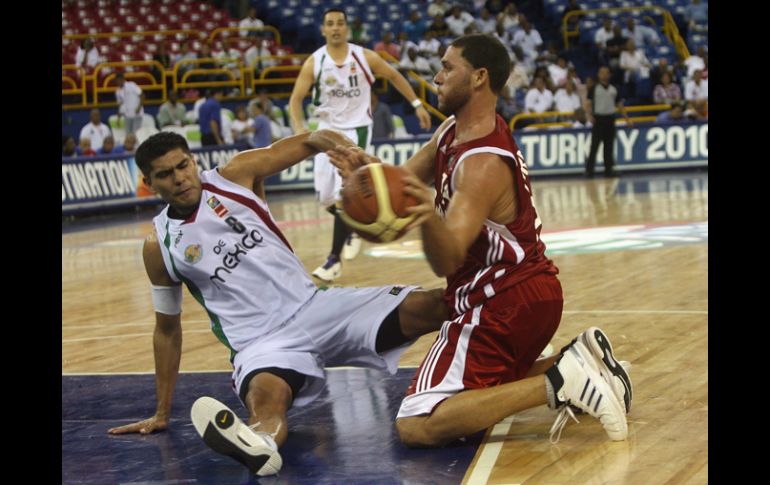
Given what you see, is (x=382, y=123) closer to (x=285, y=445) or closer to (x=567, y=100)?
(x=567, y=100)

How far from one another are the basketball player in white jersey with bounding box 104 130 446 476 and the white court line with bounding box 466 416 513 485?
581mm

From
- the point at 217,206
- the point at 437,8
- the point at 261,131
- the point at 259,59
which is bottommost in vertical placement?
the point at 261,131

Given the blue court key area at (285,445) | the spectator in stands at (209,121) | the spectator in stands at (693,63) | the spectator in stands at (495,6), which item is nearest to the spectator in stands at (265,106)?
the spectator in stands at (209,121)

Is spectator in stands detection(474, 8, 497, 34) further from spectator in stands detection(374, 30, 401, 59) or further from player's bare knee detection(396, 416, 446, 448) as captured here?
player's bare knee detection(396, 416, 446, 448)

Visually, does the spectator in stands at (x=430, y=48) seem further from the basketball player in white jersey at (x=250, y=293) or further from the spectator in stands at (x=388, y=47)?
the basketball player in white jersey at (x=250, y=293)

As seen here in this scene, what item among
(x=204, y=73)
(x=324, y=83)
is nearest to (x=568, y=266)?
(x=324, y=83)

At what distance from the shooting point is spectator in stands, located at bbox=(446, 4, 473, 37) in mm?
26062

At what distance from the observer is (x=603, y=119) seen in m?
21.4

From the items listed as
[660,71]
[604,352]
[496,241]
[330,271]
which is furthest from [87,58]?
[604,352]

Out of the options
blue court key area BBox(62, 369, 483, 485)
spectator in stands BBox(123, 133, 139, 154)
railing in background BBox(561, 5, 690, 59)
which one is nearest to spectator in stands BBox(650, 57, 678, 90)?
railing in background BBox(561, 5, 690, 59)

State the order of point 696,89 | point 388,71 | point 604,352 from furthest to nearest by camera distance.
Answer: point 696,89 < point 388,71 < point 604,352

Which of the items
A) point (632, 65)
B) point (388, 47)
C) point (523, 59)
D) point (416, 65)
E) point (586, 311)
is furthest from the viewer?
point (523, 59)

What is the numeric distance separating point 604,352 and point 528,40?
21.3 m

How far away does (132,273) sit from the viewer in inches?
485
